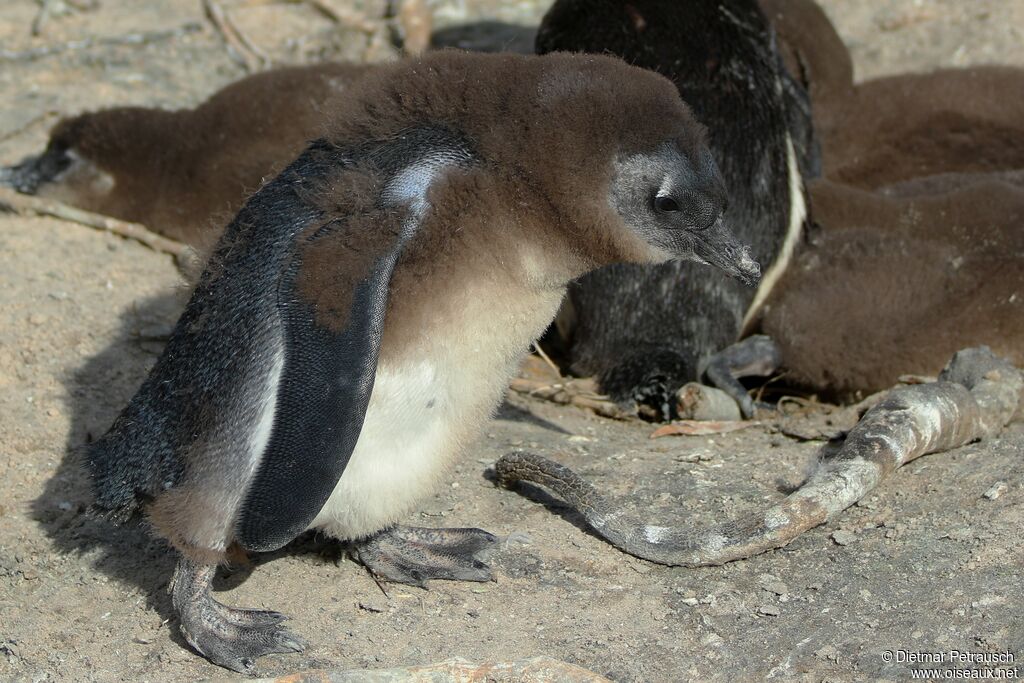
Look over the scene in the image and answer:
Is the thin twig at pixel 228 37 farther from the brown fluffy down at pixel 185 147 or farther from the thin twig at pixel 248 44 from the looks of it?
the brown fluffy down at pixel 185 147

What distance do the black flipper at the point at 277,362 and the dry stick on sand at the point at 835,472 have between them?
2.66 feet

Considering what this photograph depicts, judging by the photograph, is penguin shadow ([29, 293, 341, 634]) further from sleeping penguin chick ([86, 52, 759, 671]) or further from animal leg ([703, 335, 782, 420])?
animal leg ([703, 335, 782, 420])

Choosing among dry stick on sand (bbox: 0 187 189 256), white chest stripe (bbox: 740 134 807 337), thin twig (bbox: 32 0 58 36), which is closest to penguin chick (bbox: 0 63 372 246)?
dry stick on sand (bbox: 0 187 189 256)

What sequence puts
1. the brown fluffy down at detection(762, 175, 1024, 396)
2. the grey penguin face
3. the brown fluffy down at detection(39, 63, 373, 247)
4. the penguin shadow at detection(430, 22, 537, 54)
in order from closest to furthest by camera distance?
the grey penguin face
the brown fluffy down at detection(762, 175, 1024, 396)
the brown fluffy down at detection(39, 63, 373, 247)
the penguin shadow at detection(430, 22, 537, 54)

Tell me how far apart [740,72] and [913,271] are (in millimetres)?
971

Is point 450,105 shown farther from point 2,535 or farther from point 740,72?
point 740,72

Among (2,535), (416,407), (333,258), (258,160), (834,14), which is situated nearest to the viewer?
(333,258)

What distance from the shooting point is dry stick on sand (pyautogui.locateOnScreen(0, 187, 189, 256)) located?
483cm

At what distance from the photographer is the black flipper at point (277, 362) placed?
252cm

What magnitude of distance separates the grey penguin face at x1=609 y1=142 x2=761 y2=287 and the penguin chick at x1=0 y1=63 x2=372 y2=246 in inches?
105

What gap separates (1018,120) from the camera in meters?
5.62

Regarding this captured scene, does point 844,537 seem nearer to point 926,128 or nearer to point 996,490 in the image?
point 996,490

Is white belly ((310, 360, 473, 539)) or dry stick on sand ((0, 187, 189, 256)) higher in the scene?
white belly ((310, 360, 473, 539))

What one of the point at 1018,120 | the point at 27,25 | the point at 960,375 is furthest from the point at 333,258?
the point at 27,25
